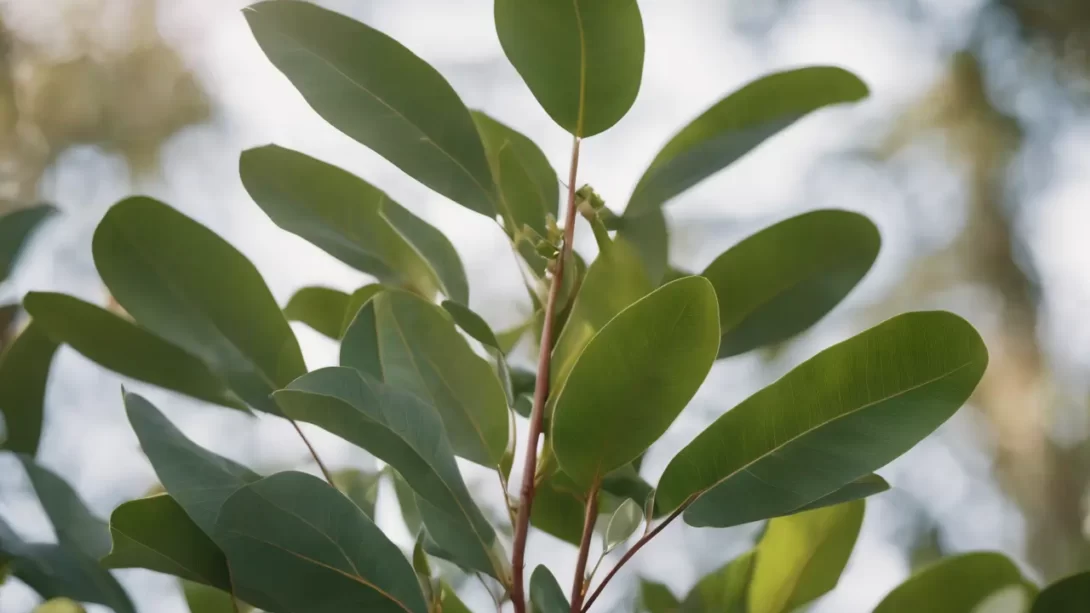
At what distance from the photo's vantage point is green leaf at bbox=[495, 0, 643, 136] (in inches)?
14.5

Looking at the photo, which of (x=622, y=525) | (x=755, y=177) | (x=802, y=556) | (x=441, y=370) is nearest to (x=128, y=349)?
(x=441, y=370)

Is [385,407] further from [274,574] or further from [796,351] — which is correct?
[796,351]

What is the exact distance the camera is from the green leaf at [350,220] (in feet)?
1.43

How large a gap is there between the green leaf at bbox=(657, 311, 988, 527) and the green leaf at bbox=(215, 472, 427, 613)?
136 millimetres

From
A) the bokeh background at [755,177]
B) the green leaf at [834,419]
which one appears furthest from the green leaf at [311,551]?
the bokeh background at [755,177]

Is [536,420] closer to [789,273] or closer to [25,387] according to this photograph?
[789,273]

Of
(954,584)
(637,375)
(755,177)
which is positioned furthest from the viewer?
(755,177)

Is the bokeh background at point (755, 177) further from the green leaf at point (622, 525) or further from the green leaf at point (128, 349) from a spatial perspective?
the green leaf at point (622, 525)

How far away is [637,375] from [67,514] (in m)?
0.36

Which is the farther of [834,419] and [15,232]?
[15,232]

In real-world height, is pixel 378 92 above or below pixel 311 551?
above

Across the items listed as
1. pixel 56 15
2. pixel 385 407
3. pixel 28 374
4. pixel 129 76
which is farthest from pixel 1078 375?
pixel 56 15

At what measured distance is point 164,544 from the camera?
0.34 meters

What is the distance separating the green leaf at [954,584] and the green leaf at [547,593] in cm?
20
